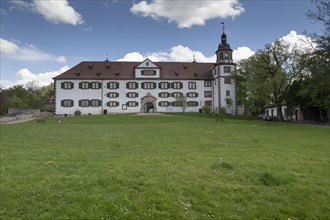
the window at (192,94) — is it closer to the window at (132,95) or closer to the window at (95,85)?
the window at (132,95)

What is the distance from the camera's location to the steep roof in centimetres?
5947

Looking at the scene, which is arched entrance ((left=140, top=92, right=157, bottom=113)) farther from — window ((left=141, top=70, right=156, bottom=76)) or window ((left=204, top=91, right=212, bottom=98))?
window ((left=204, top=91, right=212, bottom=98))

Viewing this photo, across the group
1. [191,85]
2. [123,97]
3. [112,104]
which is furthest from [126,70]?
[191,85]

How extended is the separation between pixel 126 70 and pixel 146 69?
436 centimetres

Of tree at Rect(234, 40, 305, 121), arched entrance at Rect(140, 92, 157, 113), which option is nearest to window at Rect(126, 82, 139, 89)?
arched entrance at Rect(140, 92, 157, 113)

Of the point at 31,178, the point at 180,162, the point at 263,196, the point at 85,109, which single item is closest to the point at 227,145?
the point at 180,162

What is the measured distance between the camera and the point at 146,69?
60.8 m

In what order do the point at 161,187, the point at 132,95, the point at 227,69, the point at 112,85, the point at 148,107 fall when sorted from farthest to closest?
the point at 148,107 < the point at 132,95 < the point at 227,69 < the point at 112,85 < the point at 161,187

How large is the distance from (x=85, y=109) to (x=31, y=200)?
53928 mm

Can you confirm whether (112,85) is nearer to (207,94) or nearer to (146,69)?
(146,69)

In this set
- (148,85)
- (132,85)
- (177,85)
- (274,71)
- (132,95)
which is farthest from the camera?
(177,85)

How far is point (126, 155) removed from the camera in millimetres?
11422

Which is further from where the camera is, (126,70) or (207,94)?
(207,94)

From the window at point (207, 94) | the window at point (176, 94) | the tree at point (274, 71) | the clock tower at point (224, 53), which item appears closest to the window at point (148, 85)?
Answer: the window at point (176, 94)
